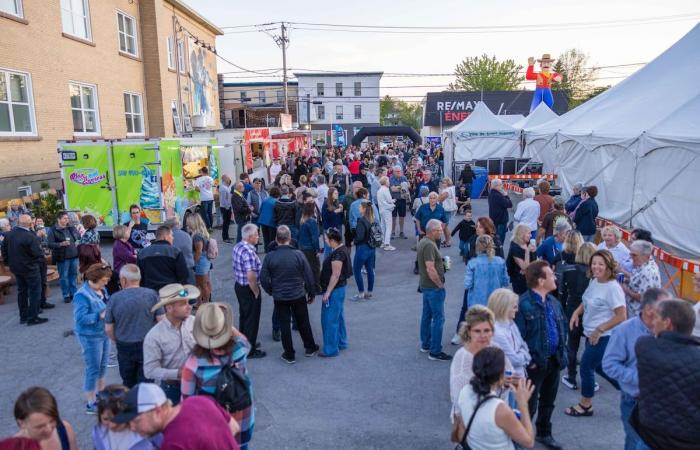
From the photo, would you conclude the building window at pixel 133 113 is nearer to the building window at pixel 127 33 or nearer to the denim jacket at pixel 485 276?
the building window at pixel 127 33

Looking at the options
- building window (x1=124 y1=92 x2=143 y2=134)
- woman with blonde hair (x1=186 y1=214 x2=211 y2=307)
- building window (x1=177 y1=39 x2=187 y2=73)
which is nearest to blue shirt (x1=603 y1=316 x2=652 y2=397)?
woman with blonde hair (x1=186 y1=214 x2=211 y2=307)

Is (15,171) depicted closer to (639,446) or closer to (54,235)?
(54,235)

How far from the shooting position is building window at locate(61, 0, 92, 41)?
1652cm

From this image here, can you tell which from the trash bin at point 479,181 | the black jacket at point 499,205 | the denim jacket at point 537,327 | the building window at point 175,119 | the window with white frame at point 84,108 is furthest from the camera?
the building window at point 175,119

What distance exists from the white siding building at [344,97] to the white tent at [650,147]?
164 feet

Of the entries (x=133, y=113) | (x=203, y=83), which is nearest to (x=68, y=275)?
(x=133, y=113)

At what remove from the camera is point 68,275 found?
8.95 metres

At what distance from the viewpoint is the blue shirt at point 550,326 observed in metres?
4.29

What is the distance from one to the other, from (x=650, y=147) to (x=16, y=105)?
623 inches

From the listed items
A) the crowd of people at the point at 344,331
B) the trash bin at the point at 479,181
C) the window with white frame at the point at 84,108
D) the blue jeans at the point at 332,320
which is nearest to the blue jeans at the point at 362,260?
the crowd of people at the point at 344,331

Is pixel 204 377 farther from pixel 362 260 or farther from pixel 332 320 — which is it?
pixel 362 260

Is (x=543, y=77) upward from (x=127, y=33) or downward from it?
downward

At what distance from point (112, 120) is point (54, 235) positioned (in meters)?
12.0

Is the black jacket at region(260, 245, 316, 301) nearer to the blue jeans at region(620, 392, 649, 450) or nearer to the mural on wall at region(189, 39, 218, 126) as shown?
the blue jeans at region(620, 392, 649, 450)
